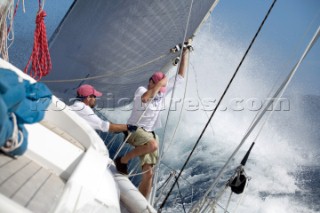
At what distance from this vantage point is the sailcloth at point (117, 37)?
4.46m

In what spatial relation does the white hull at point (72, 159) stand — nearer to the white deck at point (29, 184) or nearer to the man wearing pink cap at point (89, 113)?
the white deck at point (29, 184)

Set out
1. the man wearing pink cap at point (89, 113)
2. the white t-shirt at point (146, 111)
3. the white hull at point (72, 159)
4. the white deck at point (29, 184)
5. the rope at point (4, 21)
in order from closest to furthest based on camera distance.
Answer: the white deck at point (29, 184), the white hull at point (72, 159), the rope at point (4, 21), the man wearing pink cap at point (89, 113), the white t-shirt at point (146, 111)

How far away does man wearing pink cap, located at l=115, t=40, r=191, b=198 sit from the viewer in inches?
108

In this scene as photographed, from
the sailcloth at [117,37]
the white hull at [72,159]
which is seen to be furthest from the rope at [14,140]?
the sailcloth at [117,37]

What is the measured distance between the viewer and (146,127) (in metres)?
2.88

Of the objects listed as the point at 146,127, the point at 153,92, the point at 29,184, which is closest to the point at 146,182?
the point at 146,127

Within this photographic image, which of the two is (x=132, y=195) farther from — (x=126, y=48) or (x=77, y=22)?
(x=77, y=22)

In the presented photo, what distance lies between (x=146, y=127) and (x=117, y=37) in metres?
2.59

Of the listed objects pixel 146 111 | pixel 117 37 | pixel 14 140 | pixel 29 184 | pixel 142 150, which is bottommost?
pixel 29 184

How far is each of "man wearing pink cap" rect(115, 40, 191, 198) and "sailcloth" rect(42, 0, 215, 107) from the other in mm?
1578

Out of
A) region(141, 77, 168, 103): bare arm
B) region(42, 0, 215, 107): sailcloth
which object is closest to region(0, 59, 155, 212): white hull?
region(141, 77, 168, 103): bare arm

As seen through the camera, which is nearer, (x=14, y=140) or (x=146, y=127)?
(x=14, y=140)

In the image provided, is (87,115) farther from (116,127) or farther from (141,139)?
(141,139)

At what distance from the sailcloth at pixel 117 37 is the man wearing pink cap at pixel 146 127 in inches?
62.1
